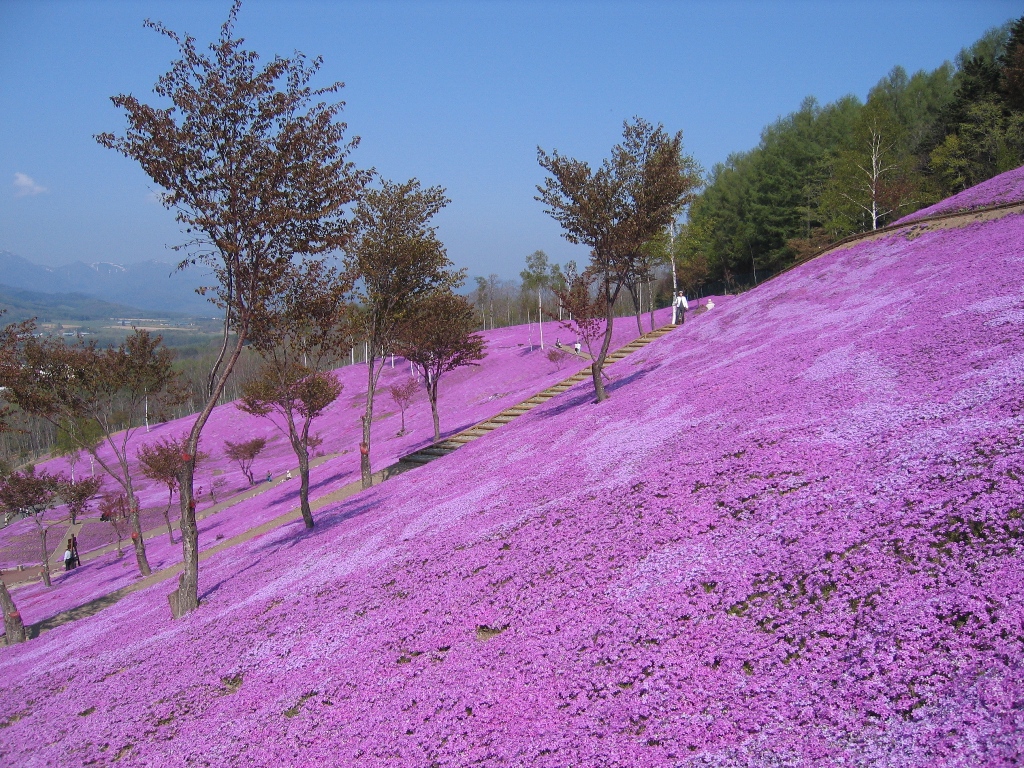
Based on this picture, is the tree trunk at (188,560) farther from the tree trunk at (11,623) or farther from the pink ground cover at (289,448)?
the pink ground cover at (289,448)

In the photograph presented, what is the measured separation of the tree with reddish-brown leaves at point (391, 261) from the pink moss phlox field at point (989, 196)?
64.5ft

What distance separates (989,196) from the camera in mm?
23047

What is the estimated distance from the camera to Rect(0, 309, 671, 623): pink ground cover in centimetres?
2795

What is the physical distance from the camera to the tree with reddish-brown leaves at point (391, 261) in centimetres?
2239

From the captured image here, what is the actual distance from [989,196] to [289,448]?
52.1 meters

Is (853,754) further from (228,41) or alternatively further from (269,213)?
(228,41)

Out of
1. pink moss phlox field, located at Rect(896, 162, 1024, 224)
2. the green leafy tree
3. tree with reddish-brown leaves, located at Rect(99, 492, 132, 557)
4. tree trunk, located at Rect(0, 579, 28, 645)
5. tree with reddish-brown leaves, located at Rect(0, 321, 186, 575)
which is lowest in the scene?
tree with reddish-brown leaves, located at Rect(99, 492, 132, 557)

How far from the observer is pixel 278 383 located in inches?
763

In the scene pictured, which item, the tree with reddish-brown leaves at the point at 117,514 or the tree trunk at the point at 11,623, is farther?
the tree with reddish-brown leaves at the point at 117,514

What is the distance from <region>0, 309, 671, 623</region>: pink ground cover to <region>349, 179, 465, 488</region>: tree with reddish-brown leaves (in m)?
8.26

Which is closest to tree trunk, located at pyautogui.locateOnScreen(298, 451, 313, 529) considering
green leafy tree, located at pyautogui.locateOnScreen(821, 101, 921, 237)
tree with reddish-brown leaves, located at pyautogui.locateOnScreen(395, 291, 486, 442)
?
tree with reddish-brown leaves, located at pyautogui.locateOnScreen(395, 291, 486, 442)

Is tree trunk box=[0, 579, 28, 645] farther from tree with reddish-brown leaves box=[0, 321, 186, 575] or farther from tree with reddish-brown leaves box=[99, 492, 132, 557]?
tree with reddish-brown leaves box=[99, 492, 132, 557]

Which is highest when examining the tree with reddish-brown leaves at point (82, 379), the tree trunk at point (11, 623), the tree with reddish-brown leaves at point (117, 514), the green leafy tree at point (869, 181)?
the green leafy tree at point (869, 181)

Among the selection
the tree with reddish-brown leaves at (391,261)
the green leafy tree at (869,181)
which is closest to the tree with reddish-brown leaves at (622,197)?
the tree with reddish-brown leaves at (391,261)
